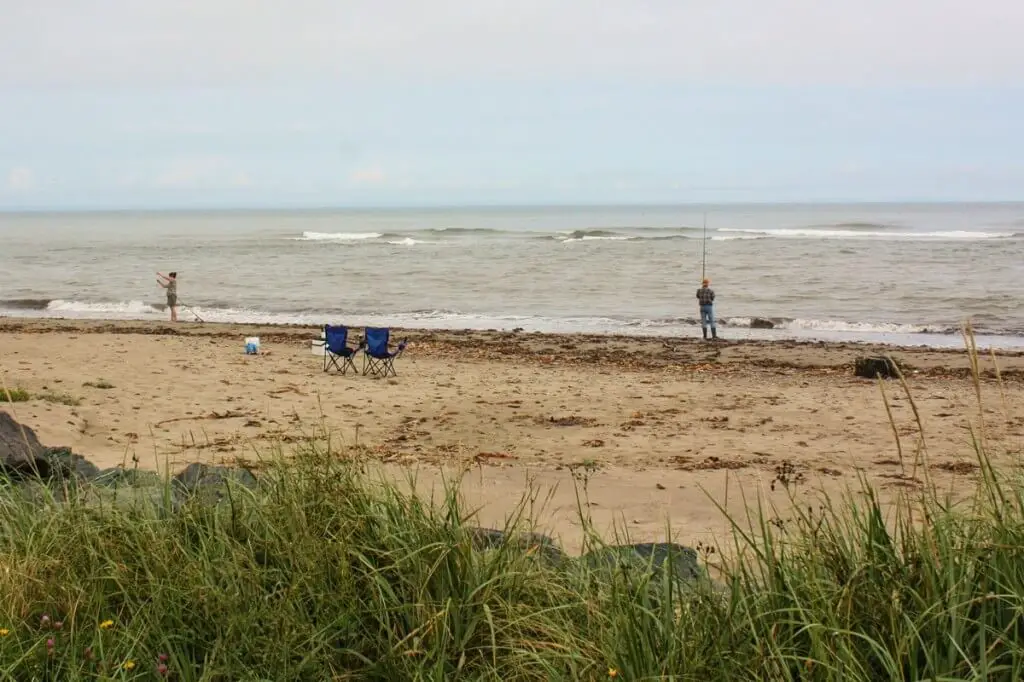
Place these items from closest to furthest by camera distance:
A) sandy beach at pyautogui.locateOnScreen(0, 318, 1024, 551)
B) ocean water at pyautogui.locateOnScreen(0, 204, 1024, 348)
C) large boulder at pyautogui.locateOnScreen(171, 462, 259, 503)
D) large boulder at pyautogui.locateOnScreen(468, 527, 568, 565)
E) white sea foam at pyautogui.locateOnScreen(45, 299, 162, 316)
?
large boulder at pyautogui.locateOnScreen(468, 527, 568, 565)
large boulder at pyautogui.locateOnScreen(171, 462, 259, 503)
sandy beach at pyautogui.locateOnScreen(0, 318, 1024, 551)
ocean water at pyautogui.locateOnScreen(0, 204, 1024, 348)
white sea foam at pyautogui.locateOnScreen(45, 299, 162, 316)

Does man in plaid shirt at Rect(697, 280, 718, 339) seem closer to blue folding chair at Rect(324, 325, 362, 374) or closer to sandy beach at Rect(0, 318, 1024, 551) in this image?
sandy beach at Rect(0, 318, 1024, 551)

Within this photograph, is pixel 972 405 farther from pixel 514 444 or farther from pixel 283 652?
pixel 283 652

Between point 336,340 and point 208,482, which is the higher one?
Answer: point 208,482

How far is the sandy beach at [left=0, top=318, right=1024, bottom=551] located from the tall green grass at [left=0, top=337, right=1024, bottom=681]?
129cm

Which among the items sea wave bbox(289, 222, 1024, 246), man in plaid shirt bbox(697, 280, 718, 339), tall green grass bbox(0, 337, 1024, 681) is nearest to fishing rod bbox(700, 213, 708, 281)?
man in plaid shirt bbox(697, 280, 718, 339)

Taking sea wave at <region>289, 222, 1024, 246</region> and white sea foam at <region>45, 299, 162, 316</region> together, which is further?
sea wave at <region>289, 222, 1024, 246</region>

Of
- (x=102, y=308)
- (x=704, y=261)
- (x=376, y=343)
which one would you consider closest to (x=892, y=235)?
(x=704, y=261)

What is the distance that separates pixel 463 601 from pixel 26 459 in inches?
139

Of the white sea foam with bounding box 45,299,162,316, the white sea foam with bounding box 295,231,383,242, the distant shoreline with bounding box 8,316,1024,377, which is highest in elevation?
the white sea foam with bounding box 295,231,383,242

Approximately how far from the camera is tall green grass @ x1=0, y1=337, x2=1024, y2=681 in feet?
8.55

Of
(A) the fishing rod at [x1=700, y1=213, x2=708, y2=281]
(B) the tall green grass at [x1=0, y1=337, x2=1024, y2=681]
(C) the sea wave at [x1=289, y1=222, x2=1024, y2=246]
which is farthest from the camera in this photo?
(C) the sea wave at [x1=289, y1=222, x2=1024, y2=246]

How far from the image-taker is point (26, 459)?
214 inches

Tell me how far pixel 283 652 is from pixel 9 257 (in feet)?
168

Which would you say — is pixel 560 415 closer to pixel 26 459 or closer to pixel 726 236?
pixel 26 459
